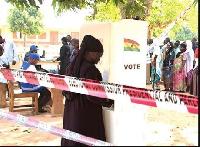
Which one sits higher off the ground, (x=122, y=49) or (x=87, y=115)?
(x=122, y=49)

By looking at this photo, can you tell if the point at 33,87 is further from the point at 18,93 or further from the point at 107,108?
the point at 107,108

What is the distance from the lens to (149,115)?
→ 24.4ft

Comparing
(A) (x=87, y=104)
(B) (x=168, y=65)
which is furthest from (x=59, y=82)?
(B) (x=168, y=65)

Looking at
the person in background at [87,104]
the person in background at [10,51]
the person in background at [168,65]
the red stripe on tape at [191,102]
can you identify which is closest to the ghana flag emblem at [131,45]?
the person in background at [87,104]

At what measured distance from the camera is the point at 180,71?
10.4 metres

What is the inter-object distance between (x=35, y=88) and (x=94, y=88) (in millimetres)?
4335

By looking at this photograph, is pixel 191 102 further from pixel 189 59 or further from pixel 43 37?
pixel 43 37

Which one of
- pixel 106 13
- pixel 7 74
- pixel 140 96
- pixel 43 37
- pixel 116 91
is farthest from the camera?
pixel 43 37

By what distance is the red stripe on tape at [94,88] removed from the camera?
9.98ft

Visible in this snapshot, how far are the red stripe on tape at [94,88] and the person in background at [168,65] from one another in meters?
7.84

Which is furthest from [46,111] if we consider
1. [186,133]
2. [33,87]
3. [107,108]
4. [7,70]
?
[107,108]

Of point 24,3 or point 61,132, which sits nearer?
point 61,132

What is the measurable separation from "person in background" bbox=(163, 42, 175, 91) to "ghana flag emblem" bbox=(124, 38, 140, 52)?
668cm

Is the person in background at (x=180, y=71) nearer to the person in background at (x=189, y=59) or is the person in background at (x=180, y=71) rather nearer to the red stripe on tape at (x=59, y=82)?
the person in background at (x=189, y=59)
